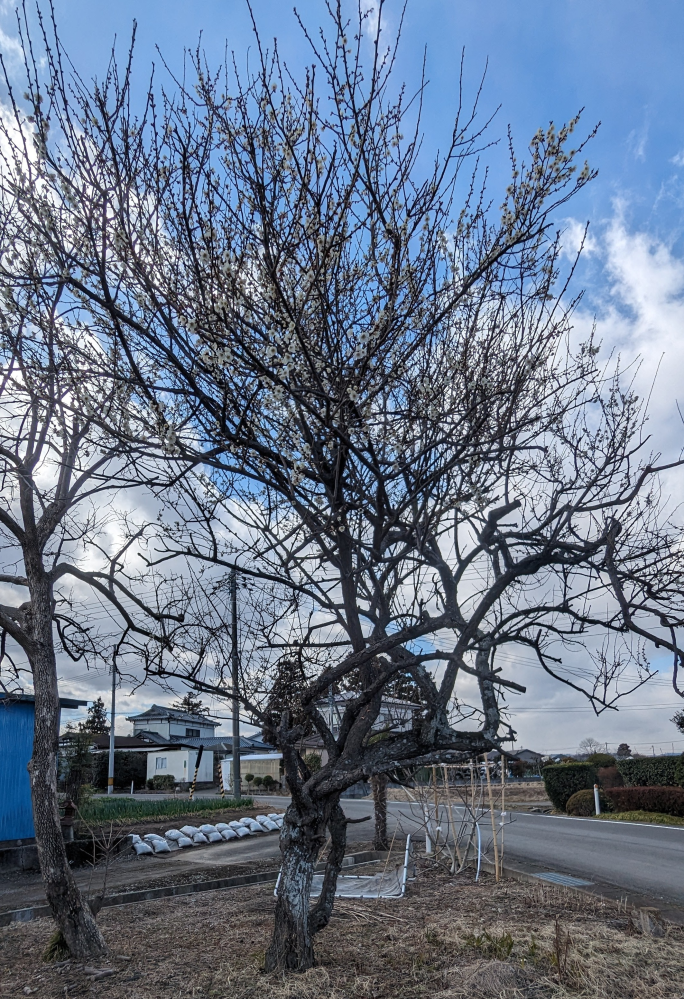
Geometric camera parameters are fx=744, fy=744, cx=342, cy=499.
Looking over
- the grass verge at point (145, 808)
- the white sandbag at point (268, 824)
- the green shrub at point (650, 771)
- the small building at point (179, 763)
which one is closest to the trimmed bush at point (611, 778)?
the green shrub at point (650, 771)

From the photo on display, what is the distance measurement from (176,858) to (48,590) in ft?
27.1

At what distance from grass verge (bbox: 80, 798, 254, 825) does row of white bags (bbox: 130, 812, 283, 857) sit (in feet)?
2.90

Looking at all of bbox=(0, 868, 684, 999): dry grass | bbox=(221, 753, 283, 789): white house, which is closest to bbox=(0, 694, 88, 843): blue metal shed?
bbox=(0, 868, 684, 999): dry grass

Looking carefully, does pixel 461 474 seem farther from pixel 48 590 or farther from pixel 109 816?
pixel 109 816

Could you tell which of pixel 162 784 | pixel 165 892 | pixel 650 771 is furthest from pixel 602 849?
pixel 162 784

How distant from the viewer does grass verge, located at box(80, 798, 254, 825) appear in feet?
51.3

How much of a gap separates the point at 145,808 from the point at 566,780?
44.1 ft

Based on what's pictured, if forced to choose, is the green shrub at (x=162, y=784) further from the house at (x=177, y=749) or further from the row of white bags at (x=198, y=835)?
the row of white bags at (x=198, y=835)

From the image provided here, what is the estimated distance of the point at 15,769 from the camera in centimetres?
1317

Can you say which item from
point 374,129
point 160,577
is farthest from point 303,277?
point 160,577

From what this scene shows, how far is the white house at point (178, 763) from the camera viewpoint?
170ft

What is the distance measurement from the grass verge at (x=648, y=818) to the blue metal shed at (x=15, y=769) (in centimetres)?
1460

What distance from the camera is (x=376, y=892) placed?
817 cm

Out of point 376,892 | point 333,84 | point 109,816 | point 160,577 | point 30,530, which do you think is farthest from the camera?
point 109,816
